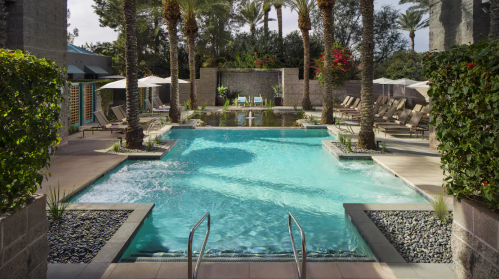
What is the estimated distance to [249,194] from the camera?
930 centimetres

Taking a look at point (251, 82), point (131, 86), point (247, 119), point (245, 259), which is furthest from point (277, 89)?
point (245, 259)

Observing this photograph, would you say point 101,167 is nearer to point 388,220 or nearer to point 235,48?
point 388,220

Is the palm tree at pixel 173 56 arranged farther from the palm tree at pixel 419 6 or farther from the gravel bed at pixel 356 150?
the palm tree at pixel 419 6

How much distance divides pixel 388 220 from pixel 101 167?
6861mm

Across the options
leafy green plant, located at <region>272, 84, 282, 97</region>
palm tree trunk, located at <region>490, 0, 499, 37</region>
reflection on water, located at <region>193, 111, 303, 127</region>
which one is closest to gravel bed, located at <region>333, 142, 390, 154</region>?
palm tree trunk, located at <region>490, 0, 499, 37</region>

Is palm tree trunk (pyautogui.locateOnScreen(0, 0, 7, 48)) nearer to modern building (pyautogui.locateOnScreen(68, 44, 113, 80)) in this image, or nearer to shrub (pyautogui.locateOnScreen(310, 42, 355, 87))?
shrub (pyautogui.locateOnScreen(310, 42, 355, 87))

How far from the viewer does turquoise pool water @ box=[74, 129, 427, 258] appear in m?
6.70

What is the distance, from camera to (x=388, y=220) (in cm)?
675

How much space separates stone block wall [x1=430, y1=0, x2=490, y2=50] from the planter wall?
11237 millimetres

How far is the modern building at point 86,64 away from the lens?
3451 centimetres

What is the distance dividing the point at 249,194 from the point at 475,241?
556 centimetres

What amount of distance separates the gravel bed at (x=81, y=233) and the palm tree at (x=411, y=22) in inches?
1761

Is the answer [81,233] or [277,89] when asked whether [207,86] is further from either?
[81,233]

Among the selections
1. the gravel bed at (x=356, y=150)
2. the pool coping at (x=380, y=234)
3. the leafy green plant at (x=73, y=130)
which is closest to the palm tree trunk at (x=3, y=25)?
the leafy green plant at (x=73, y=130)
